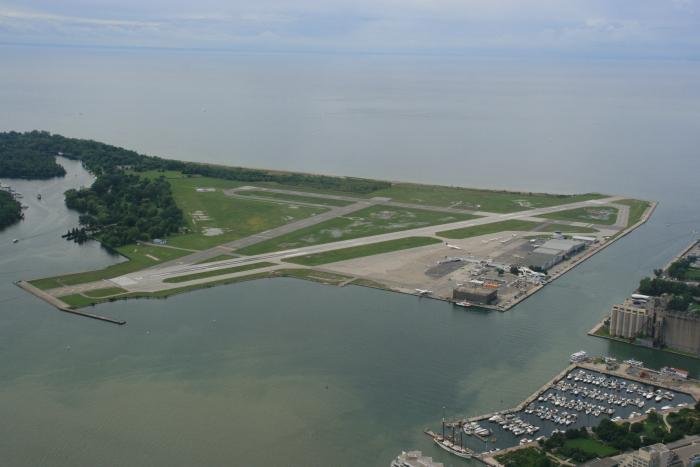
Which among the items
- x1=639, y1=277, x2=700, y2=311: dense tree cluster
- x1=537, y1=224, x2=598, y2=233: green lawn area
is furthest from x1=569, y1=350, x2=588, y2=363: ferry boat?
x1=537, y1=224, x2=598, y2=233: green lawn area

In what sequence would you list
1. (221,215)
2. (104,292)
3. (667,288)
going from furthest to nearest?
(221,215) < (104,292) < (667,288)

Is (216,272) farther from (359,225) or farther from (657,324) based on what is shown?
(657,324)

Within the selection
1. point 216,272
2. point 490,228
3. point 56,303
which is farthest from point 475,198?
point 56,303

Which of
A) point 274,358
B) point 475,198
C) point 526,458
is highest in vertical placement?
point 475,198

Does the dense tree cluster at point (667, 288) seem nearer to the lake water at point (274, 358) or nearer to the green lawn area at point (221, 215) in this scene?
the lake water at point (274, 358)

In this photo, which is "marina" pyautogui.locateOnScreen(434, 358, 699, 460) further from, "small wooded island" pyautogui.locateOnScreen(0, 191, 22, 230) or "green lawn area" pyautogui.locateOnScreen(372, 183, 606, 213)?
"small wooded island" pyautogui.locateOnScreen(0, 191, 22, 230)
